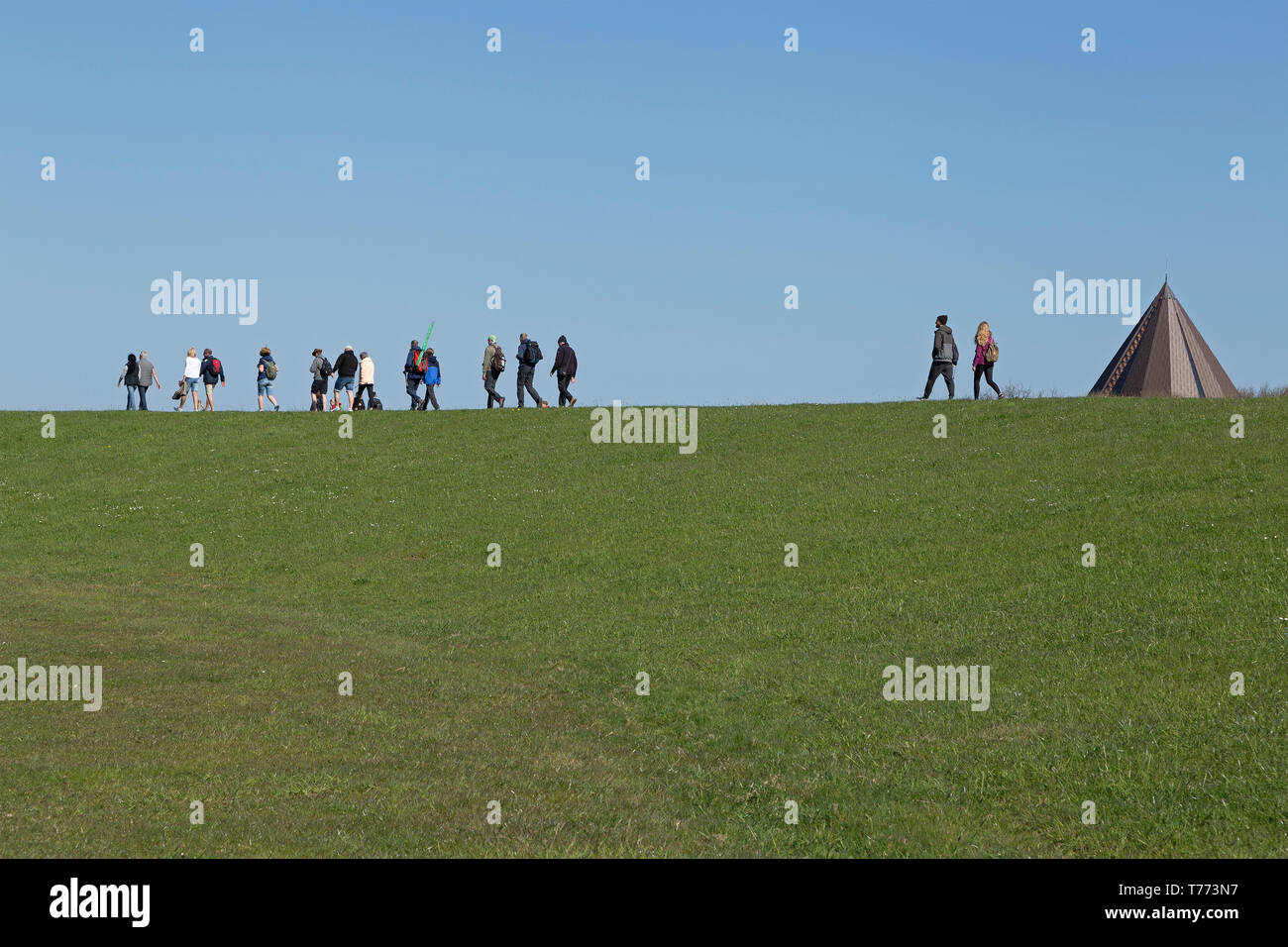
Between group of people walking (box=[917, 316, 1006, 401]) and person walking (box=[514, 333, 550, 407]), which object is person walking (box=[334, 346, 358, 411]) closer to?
person walking (box=[514, 333, 550, 407])

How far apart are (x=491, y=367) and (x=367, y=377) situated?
591cm

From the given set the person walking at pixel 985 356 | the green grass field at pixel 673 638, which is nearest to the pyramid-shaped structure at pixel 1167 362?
the person walking at pixel 985 356

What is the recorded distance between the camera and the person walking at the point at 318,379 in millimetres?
45375

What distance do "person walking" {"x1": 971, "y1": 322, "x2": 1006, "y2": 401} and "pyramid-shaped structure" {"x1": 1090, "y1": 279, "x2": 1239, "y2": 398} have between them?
28.3 meters

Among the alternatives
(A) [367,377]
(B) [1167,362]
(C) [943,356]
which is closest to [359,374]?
(A) [367,377]

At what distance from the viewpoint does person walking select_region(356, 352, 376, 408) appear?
148 feet

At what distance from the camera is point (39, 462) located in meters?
39.1

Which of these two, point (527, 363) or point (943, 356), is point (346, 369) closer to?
point (527, 363)

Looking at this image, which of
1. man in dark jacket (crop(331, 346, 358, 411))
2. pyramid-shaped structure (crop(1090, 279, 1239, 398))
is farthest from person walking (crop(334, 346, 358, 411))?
pyramid-shaped structure (crop(1090, 279, 1239, 398))

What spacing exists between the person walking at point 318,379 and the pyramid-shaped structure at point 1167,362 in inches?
1549

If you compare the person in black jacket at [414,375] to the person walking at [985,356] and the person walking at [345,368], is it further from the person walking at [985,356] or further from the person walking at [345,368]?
the person walking at [985,356]

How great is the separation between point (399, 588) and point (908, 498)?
1132 cm
